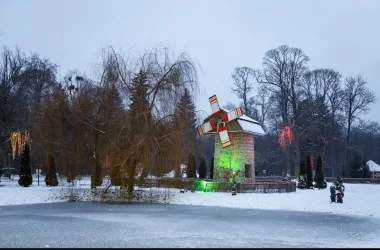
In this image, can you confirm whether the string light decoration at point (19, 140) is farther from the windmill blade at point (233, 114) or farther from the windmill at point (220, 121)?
the windmill blade at point (233, 114)

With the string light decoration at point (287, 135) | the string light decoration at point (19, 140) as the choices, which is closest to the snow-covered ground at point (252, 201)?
the string light decoration at point (19, 140)

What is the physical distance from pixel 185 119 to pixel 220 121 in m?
9.14

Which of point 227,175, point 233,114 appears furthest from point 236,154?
point 233,114

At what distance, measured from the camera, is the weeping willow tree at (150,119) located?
1066 inches

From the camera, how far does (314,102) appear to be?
189ft

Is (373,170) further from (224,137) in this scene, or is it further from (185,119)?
(185,119)

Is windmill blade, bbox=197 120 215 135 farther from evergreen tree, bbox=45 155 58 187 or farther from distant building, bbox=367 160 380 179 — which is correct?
distant building, bbox=367 160 380 179

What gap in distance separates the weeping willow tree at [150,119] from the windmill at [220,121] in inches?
326

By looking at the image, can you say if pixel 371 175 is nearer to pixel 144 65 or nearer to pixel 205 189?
pixel 205 189

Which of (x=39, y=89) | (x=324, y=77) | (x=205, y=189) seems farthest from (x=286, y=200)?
(x=324, y=77)

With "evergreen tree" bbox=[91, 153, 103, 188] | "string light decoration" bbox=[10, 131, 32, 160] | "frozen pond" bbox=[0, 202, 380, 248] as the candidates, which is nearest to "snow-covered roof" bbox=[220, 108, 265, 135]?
"evergreen tree" bbox=[91, 153, 103, 188]

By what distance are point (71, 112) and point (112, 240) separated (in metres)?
18.1

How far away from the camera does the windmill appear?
3616 centimetres

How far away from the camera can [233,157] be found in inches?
1428
